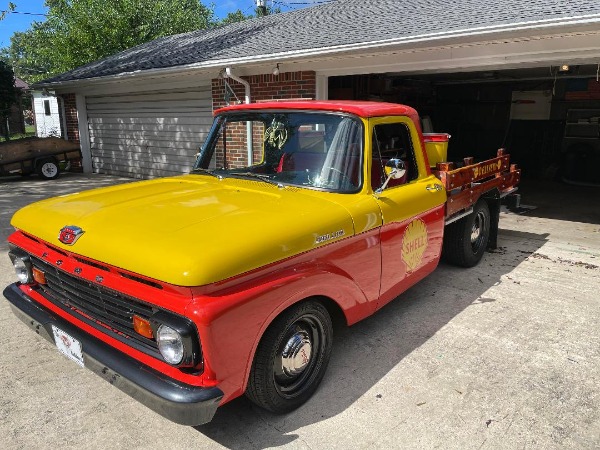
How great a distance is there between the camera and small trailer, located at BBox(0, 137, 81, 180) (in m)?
12.5

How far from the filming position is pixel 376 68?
7473 millimetres

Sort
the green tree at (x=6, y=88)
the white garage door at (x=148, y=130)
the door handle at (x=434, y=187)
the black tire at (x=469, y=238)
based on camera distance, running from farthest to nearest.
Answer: the green tree at (x=6, y=88), the white garage door at (x=148, y=130), the black tire at (x=469, y=238), the door handle at (x=434, y=187)

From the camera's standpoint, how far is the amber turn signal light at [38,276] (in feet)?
9.74

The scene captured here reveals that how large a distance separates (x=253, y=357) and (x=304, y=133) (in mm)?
1774

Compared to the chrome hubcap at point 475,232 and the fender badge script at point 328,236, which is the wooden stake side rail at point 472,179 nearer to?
the chrome hubcap at point 475,232

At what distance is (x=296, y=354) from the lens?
273cm

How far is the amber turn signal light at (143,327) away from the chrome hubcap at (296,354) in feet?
2.53

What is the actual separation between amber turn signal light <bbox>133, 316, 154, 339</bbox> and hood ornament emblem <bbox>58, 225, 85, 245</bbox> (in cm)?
61

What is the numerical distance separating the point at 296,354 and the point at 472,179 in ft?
10.2

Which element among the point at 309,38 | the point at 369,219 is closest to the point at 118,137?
the point at 309,38

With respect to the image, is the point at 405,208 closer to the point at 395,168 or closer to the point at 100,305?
the point at 395,168

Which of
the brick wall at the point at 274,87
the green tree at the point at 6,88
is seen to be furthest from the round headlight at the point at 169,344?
the green tree at the point at 6,88

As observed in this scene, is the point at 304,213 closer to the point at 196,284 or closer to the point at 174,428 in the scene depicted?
the point at 196,284

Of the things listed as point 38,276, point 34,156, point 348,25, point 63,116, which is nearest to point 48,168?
point 34,156
